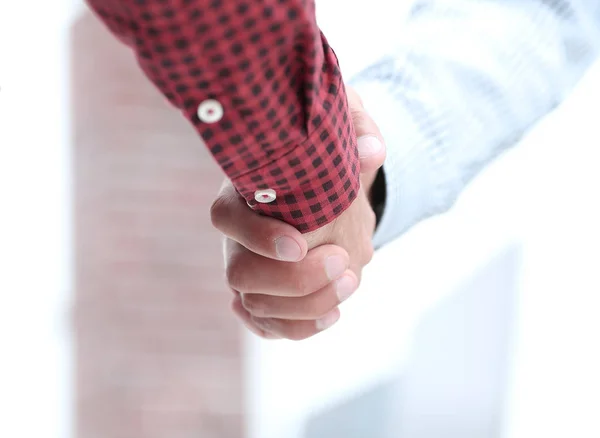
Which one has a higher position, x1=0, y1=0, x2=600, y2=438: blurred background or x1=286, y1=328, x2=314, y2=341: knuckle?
x1=286, y1=328, x2=314, y2=341: knuckle

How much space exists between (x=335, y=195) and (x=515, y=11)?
→ 41 centimetres

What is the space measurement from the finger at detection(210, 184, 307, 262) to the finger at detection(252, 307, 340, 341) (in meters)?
0.15

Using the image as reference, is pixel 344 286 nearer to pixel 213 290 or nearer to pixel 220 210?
pixel 220 210

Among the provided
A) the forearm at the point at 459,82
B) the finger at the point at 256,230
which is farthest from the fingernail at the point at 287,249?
the forearm at the point at 459,82

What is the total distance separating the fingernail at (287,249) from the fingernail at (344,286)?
101 mm

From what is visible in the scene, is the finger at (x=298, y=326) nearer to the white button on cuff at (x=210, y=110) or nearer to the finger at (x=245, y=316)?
the finger at (x=245, y=316)

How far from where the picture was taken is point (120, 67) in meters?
1.29

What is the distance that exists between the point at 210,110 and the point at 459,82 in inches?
17.6

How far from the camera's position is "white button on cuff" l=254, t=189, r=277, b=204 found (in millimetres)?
489

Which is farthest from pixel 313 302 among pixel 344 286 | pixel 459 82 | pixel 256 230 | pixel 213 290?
pixel 213 290

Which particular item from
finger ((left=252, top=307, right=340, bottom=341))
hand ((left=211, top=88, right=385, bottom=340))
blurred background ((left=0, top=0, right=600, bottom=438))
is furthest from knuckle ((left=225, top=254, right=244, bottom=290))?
blurred background ((left=0, top=0, right=600, bottom=438))

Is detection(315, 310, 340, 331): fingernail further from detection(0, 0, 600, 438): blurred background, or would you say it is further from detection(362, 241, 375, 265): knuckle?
detection(0, 0, 600, 438): blurred background

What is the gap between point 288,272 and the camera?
2.05 feet

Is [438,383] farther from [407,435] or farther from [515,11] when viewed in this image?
[515,11]
